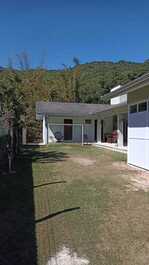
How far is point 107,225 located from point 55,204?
1425mm

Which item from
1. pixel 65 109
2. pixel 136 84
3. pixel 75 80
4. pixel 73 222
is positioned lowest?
pixel 73 222

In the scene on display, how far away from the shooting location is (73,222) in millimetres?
4113

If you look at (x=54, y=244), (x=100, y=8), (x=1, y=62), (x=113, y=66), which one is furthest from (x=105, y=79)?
(x=54, y=244)

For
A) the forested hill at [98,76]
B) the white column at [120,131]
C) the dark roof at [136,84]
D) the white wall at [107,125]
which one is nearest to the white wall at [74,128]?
the white wall at [107,125]

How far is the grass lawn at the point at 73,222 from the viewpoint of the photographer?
3078 mm

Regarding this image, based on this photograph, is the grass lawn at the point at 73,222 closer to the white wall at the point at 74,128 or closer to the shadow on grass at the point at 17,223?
the shadow on grass at the point at 17,223

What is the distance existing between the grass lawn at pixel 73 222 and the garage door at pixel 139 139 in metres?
1.88

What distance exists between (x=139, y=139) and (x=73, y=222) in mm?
5675

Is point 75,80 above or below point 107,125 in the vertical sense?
above

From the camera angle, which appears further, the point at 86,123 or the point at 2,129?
the point at 86,123

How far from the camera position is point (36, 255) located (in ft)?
10.1

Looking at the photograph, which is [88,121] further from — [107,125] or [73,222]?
[73,222]

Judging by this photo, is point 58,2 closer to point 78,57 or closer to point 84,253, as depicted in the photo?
point 84,253

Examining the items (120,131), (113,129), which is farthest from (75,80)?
(120,131)
